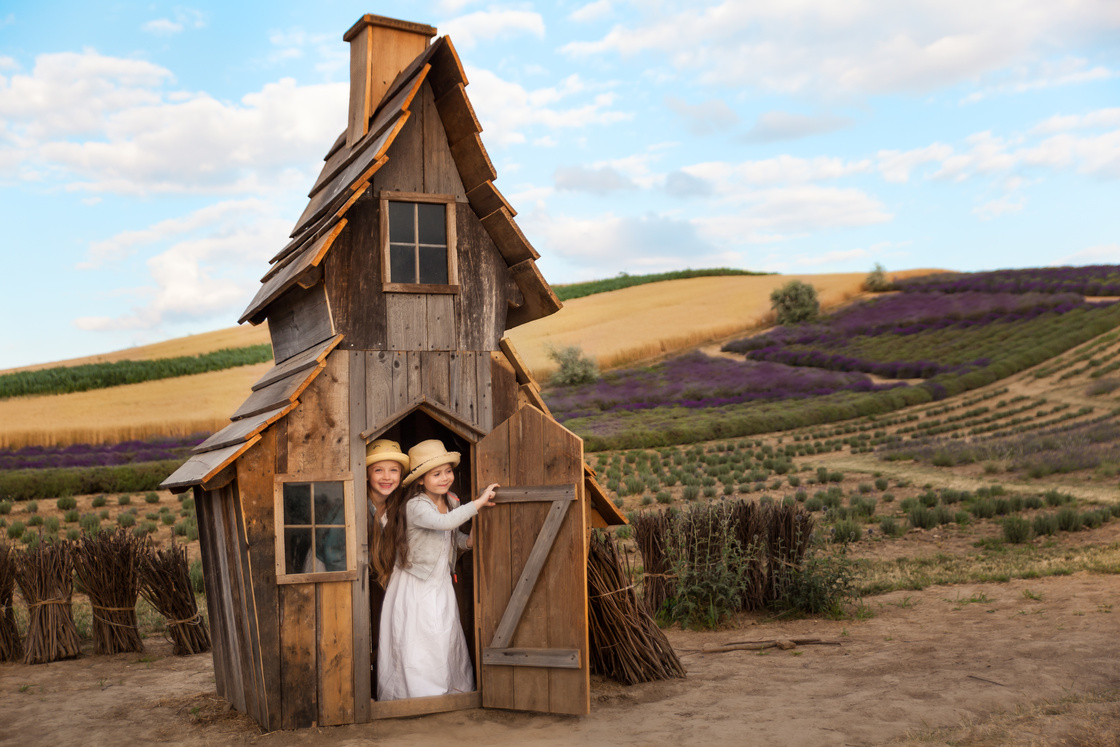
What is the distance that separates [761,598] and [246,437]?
7.23 meters

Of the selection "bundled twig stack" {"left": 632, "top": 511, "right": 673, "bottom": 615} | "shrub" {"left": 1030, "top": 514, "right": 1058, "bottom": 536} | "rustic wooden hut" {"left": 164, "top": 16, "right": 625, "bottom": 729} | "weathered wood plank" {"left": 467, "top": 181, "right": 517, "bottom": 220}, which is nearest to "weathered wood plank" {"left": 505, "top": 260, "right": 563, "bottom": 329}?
"rustic wooden hut" {"left": 164, "top": 16, "right": 625, "bottom": 729}

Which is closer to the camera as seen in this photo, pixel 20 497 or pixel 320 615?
pixel 320 615

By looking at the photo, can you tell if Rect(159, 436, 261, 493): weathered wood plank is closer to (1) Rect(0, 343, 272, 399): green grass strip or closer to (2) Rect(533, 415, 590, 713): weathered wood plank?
(2) Rect(533, 415, 590, 713): weathered wood plank

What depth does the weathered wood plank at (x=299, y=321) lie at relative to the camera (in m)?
6.74

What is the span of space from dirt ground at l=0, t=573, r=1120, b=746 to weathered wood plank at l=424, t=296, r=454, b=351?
2.88 metres

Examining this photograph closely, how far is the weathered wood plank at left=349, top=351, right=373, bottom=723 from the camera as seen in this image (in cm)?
636

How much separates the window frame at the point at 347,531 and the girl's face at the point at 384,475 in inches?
13.1

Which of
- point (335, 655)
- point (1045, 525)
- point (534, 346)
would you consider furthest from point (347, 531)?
point (534, 346)

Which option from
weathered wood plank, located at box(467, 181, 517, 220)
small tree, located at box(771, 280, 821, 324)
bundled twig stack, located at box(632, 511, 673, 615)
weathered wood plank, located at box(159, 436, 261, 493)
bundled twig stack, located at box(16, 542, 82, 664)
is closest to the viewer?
weathered wood plank, located at box(159, 436, 261, 493)

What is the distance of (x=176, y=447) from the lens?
30422 millimetres

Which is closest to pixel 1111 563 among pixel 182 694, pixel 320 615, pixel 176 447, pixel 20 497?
pixel 320 615

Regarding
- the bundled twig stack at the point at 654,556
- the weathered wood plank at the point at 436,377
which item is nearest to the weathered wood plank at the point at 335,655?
the weathered wood plank at the point at 436,377

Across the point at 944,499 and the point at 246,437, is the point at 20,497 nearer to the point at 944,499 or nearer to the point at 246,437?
the point at 246,437

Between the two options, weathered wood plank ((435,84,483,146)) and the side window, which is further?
weathered wood plank ((435,84,483,146))
